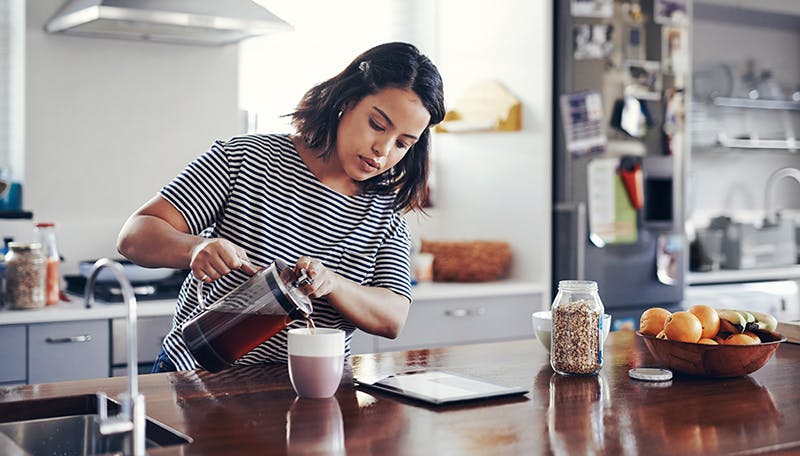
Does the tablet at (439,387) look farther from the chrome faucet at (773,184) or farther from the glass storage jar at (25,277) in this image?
the chrome faucet at (773,184)

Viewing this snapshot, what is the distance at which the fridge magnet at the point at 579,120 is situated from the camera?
3883 mm

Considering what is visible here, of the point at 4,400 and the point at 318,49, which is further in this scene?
the point at 318,49

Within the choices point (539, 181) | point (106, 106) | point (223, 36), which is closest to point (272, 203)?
point (223, 36)

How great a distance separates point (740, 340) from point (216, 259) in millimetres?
953

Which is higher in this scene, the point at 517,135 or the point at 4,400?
the point at 517,135

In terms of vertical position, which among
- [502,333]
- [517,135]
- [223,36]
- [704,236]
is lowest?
[502,333]

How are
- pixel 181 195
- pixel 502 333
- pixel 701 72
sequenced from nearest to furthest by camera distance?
1. pixel 181 195
2. pixel 502 333
3. pixel 701 72

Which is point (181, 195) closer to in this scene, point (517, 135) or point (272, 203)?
point (272, 203)

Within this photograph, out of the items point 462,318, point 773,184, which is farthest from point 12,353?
point 773,184

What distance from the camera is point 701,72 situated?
17.0ft

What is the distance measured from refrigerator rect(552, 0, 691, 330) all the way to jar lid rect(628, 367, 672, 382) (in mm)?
2020

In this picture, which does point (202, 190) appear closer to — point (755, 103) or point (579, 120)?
point (579, 120)

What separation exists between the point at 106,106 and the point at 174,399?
2194 mm

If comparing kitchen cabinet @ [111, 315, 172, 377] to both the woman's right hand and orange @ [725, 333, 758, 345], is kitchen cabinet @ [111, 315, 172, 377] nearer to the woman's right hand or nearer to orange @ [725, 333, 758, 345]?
the woman's right hand
